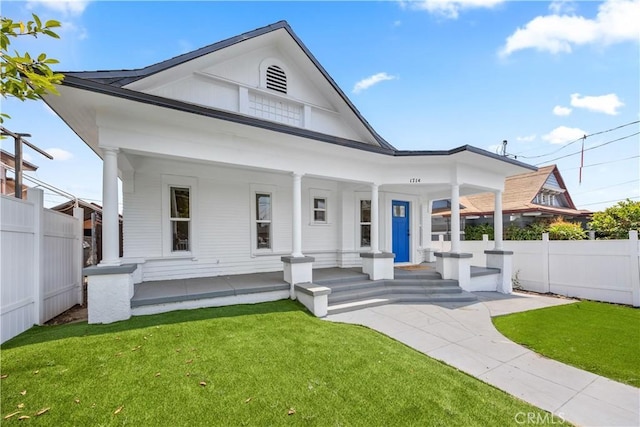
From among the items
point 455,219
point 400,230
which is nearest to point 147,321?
point 455,219

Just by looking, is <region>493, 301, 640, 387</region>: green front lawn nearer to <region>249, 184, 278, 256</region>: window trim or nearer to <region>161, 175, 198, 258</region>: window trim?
<region>249, 184, 278, 256</region>: window trim

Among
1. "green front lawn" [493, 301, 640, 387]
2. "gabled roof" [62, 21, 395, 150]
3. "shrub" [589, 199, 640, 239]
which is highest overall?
"gabled roof" [62, 21, 395, 150]

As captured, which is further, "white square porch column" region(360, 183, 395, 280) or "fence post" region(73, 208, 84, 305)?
"white square porch column" region(360, 183, 395, 280)

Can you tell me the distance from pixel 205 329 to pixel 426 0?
808cm

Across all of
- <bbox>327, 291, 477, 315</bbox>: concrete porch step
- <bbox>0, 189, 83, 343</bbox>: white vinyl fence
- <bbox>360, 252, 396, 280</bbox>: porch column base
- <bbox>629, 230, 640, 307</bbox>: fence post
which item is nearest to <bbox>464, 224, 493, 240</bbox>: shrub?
<bbox>629, 230, 640, 307</bbox>: fence post

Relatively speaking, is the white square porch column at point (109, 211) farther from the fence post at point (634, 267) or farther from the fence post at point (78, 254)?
the fence post at point (634, 267)

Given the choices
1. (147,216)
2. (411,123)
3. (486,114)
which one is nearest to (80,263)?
(147,216)

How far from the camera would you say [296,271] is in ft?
21.1

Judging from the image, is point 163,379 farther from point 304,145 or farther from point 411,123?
point 411,123

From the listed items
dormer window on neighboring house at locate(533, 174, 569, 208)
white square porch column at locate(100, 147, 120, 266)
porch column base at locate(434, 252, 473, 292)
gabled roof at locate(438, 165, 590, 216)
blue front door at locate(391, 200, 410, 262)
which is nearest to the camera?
white square porch column at locate(100, 147, 120, 266)

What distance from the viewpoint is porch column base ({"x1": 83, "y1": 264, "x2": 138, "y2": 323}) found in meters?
4.57

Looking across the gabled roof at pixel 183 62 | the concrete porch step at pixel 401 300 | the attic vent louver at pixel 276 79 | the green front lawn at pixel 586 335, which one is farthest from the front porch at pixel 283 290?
the attic vent louver at pixel 276 79

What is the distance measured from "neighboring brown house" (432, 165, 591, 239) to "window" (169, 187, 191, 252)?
14.9 meters

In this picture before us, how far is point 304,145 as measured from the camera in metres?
6.46
